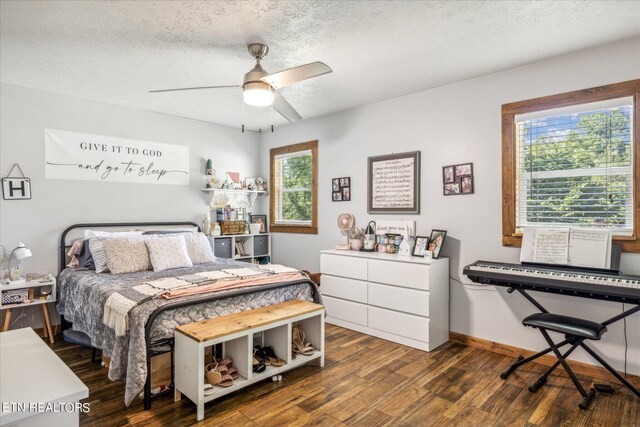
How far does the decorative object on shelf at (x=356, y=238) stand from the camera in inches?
162

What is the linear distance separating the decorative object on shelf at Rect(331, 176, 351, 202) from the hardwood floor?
2.02 metres

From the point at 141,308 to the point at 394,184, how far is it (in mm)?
2762

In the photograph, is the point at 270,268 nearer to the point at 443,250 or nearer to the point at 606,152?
the point at 443,250

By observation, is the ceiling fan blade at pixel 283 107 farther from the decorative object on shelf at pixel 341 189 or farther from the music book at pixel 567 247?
the music book at pixel 567 247

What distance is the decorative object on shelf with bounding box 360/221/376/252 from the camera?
13.3ft

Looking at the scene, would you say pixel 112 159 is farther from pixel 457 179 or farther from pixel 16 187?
pixel 457 179

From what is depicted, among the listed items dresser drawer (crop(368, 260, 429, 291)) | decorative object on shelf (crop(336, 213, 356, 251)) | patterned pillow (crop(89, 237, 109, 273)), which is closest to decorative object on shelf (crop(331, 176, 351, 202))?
decorative object on shelf (crop(336, 213, 356, 251))

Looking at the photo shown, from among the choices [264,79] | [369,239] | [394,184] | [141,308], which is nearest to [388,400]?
[141,308]

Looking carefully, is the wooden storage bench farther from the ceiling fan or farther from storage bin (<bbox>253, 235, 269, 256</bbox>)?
storage bin (<bbox>253, 235, 269, 256</bbox>)

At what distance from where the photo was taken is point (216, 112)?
450 cm

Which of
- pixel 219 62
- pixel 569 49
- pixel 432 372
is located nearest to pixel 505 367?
pixel 432 372

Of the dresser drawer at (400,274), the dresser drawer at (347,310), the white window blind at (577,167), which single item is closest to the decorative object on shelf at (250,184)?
the dresser drawer at (347,310)

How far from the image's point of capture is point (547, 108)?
9.90 feet

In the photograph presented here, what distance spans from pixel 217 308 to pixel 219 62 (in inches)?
77.3
